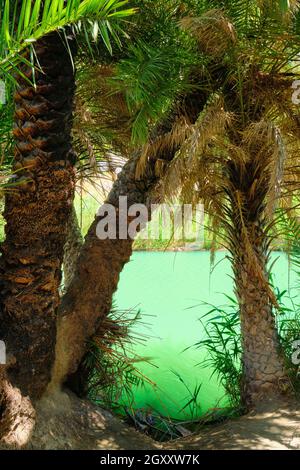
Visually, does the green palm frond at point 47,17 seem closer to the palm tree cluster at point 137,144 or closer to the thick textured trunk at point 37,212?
the palm tree cluster at point 137,144

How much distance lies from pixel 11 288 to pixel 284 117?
271 cm

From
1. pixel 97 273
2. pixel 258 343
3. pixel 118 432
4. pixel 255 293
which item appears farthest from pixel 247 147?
pixel 118 432

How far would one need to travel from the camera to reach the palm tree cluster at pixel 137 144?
396 centimetres

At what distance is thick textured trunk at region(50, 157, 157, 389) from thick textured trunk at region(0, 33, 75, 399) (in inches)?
22.0

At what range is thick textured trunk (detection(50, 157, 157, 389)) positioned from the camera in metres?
4.79

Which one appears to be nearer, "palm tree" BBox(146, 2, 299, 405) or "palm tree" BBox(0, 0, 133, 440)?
"palm tree" BBox(0, 0, 133, 440)

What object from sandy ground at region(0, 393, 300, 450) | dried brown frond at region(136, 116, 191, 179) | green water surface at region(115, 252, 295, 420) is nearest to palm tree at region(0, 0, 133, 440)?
sandy ground at region(0, 393, 300, 450)

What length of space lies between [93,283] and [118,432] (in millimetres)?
1123

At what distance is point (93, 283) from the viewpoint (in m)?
4.84

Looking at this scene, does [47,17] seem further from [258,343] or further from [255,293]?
[258,343]

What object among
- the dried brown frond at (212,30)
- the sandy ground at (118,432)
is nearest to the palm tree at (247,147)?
the dried brown frond at (212,30)

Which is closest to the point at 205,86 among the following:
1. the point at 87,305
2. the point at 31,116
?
the point at 31,116

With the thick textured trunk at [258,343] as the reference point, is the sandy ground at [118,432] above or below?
below

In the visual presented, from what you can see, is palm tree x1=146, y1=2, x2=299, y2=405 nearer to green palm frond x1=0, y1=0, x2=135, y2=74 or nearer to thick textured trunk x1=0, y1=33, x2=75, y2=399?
thick textured trunk x1=0, y1=33, x2=75, y2=399
